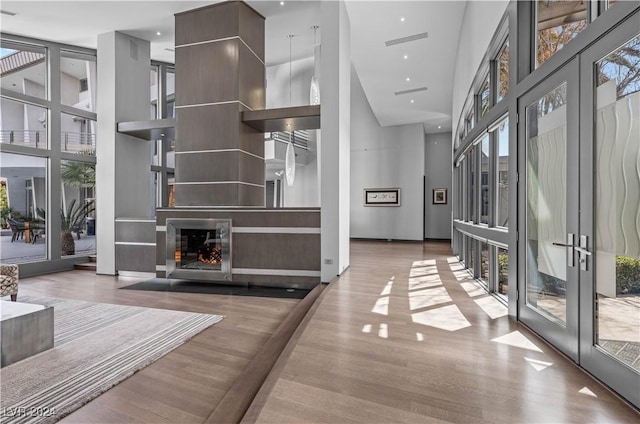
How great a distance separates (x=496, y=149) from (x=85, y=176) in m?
8.23

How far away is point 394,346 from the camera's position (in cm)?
251

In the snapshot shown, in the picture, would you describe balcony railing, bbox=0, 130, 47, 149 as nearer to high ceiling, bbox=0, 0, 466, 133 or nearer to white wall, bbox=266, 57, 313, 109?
high ceiling, bbox=0, 0, 466, 133

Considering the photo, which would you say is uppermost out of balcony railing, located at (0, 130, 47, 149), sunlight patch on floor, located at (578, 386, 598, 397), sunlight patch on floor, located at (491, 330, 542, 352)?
balcony railing, located at (0, 130, 47, 149)

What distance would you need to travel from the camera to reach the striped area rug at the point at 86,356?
207 centimetres

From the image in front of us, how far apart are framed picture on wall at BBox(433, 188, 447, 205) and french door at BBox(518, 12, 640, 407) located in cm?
958

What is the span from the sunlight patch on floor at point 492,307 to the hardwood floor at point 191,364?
2263mm

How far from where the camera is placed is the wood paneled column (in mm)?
5484

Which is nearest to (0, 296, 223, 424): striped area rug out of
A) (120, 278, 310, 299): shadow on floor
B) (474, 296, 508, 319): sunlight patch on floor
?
(120, 278, 310, 299): shadow on floor

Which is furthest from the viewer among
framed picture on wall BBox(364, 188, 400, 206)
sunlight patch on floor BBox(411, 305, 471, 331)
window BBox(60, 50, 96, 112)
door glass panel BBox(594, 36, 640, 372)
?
framed picture on wall BBox(364, 188, 400, 206)

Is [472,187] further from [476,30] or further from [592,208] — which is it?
[592,208]

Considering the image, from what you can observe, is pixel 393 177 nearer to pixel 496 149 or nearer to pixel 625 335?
pixel 496 149

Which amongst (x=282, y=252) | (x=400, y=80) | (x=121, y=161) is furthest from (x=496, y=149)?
(x=121, y=161)

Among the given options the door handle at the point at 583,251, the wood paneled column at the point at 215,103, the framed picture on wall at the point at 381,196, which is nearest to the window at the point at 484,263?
the door handle at the point at 583,251

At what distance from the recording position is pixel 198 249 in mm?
5539
